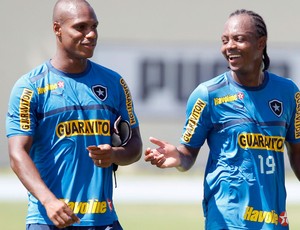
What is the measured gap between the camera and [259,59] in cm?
714

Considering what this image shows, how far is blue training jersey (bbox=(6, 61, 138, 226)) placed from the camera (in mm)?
6590

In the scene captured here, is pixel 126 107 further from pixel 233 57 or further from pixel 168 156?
pixel 233 57

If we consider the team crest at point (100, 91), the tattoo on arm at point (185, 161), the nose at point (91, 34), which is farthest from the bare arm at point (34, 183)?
the tattoo on arm at point (185, 161)

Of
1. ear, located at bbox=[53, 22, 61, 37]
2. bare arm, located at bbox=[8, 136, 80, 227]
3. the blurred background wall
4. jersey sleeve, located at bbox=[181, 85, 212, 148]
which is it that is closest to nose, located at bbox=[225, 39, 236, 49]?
jersey sleeve, located at bbox=[181, 85, 212, 148]

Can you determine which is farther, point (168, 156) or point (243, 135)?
point (243, 135)

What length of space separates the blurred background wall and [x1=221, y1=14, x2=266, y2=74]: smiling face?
1470cm

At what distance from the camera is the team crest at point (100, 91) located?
6746 mm

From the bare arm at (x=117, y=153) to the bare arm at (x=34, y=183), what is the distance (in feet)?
1.19

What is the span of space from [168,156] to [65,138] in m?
0.71

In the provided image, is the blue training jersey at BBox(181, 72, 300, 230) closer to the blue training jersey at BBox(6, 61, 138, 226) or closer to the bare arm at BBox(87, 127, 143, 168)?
the bare arm at BBox(87, 127, 143, 168)

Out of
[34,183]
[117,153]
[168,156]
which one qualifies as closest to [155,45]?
[168,156]

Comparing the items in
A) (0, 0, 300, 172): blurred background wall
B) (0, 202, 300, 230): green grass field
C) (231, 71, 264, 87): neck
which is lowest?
(0, 202, 300, 230): green grass field

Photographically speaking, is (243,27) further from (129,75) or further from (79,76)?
(129,75)

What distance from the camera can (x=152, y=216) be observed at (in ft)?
46.9
